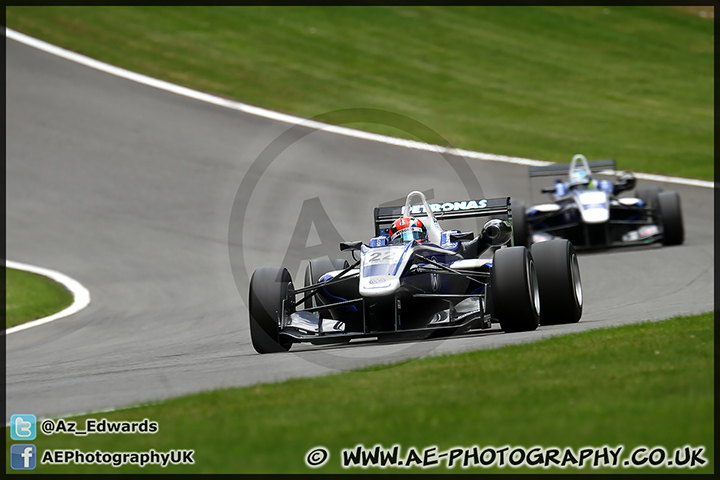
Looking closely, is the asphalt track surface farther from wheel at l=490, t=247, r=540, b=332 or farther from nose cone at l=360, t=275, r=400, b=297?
nose cone at l=360, t=275, r=400, b=297

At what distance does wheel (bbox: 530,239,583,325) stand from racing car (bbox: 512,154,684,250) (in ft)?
24.9

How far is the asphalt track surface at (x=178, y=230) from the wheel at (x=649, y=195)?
1068mm

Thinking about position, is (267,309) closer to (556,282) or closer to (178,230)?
(556,282)

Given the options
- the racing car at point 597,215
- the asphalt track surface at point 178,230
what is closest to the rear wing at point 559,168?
the racing car at point 597,215

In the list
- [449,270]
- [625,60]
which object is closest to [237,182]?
[449,270]

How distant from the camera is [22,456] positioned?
6.52 meters

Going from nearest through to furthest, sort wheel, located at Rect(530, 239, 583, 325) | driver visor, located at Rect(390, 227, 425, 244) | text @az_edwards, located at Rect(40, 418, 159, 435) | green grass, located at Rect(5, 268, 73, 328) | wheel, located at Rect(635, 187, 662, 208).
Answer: text @az_edwards, located at Rect(40, 418, 159, 435) < wheel, located at Rect(530, 239, 583, 325) < driver visor, located at Rect(390, 227, 425, 244) < green grass, located at Rect(5, 268, 73, 328) < wheel, located at Rect(635, 187, 662, 208)

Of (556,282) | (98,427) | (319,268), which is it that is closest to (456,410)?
(98,427)

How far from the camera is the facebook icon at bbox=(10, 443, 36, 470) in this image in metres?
6.35

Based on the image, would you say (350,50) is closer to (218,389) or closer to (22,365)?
(22,365)

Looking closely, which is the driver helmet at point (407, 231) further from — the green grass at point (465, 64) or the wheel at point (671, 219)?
the green grass at point (465, 64)

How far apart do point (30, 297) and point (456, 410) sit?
11.8 meters

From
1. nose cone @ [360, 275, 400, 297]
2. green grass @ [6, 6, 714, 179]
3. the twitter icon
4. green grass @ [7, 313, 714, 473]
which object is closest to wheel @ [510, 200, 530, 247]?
nose cone @ [360, 275, 400, 297]

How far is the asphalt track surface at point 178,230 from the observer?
1013 centimetres
